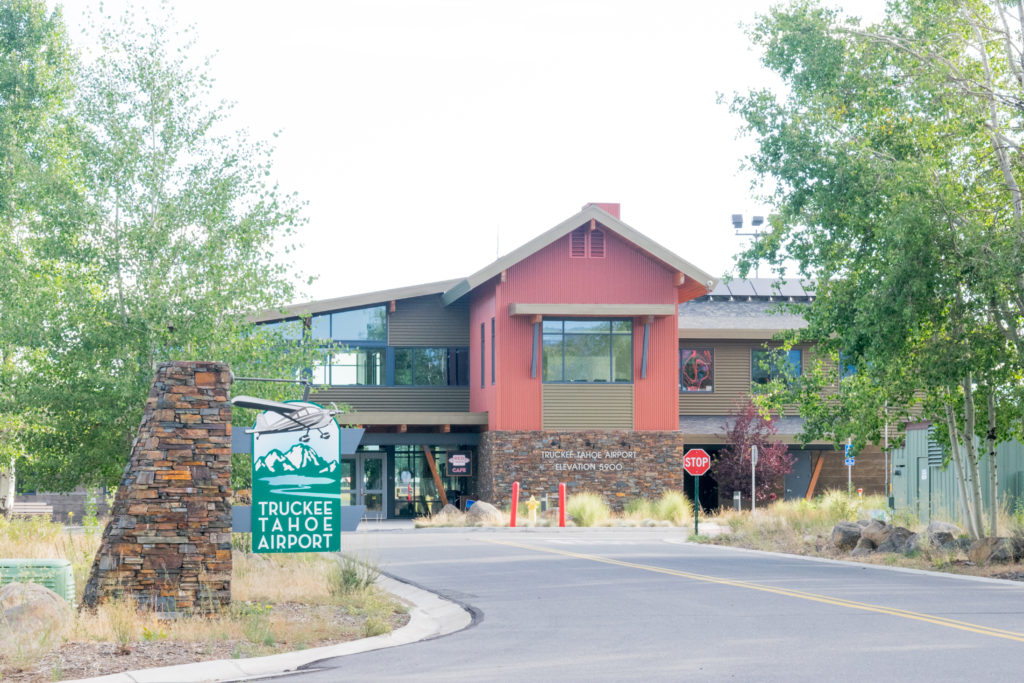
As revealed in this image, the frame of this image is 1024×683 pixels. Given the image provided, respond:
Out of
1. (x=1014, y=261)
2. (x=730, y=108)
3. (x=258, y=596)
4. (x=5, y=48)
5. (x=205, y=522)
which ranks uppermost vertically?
(x=5, y=48)

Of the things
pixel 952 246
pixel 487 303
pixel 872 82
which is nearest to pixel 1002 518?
pixel 952 246

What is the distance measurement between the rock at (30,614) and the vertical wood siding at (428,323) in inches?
1219

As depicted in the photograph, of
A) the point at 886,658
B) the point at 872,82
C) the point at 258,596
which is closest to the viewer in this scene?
the point at 886,658

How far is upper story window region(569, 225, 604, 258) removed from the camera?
39156 mm

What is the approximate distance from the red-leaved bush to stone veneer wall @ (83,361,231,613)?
97.4 ft

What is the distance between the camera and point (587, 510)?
120 ft

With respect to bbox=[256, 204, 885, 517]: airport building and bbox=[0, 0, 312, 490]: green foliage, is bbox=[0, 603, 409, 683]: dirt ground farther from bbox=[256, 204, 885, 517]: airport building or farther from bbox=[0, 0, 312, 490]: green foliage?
bbox=[256, 204, 885, 517]: airport building

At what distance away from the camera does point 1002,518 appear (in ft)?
78.6

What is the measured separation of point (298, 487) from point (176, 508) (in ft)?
4.31

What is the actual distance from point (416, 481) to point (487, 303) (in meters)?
6.93

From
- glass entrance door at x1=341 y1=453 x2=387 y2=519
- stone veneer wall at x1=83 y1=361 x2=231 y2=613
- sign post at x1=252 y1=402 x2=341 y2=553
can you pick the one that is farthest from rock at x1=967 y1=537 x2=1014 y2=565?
glass entrance door at x1=341 y1=453 x2=387 y2=519

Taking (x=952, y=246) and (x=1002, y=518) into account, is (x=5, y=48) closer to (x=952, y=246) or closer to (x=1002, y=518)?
(x=952, y=246)

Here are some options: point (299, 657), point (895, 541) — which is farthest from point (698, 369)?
point (299, 657)

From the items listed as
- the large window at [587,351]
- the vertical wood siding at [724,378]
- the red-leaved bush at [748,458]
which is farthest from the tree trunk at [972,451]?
the vertical wood siding at [724,378]
